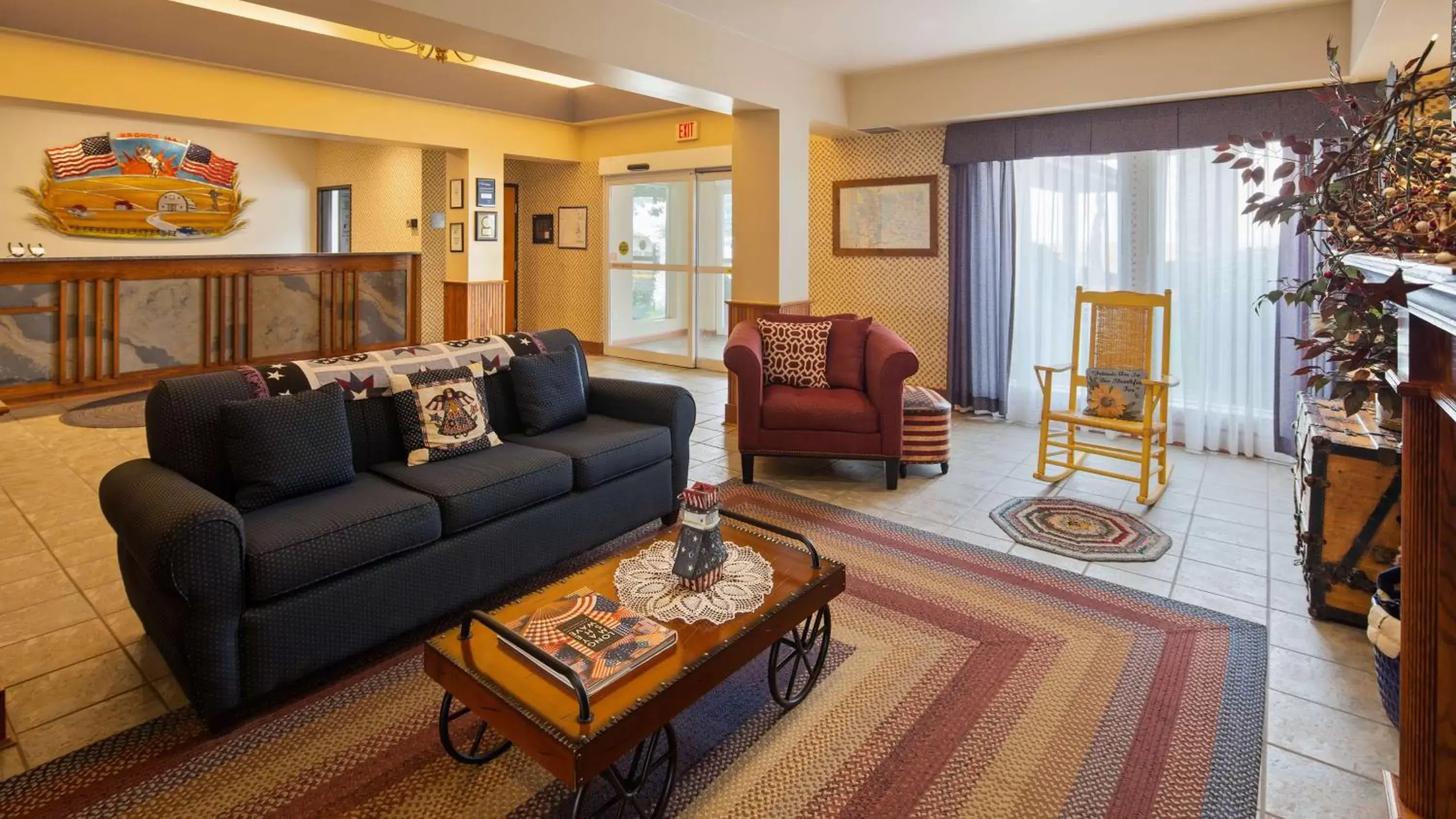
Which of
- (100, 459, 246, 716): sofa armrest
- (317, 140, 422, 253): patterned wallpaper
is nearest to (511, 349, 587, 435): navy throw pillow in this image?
(100, 459, 246, 716): sofa armrest

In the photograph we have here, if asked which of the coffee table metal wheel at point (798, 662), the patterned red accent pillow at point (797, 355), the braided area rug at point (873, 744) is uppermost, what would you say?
the patterned red accent pillow at point (797, 355)

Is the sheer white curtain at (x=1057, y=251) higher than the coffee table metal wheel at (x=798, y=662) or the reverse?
higher

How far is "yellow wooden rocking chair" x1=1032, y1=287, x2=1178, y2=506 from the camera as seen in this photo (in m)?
4.03

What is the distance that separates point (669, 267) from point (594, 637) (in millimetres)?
6692

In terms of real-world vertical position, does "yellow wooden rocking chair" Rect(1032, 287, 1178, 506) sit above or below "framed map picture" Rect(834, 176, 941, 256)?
below

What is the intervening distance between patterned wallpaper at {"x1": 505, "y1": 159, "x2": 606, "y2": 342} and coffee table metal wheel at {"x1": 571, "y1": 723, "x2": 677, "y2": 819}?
721cm

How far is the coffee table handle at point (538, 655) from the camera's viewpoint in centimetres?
153

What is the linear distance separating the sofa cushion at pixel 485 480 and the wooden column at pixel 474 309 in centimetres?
499

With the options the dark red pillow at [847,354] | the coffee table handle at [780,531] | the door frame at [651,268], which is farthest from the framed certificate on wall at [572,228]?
the coffee table handle at [780,531]

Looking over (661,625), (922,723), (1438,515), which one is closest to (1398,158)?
(1438,515)

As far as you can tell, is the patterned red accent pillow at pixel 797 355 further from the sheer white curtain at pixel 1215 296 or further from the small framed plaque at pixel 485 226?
the small framed plaque at pixel 485 226

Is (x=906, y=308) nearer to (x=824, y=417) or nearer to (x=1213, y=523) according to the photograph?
(x=824, y=417)

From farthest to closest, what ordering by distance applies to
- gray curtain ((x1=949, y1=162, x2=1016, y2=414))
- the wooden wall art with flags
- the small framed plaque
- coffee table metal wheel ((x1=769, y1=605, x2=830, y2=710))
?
the wooden wall art with flags, the small framed plaque, gray curtain ((x1=949, y1=162, x2=1016, y2=414)), coffee table metal wheel ((x1=769, y1=605, x2=830, y2=710))

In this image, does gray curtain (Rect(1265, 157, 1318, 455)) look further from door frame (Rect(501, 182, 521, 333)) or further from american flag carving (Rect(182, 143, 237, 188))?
american flag carving (Rect(182, 143, 237, 188))
